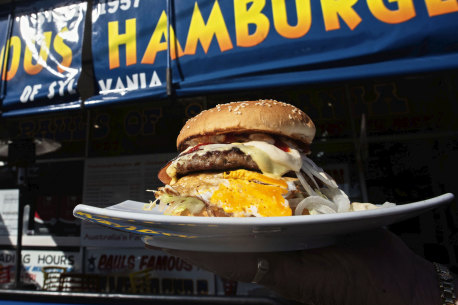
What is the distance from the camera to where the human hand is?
1298mm

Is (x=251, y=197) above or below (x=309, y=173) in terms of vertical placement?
below

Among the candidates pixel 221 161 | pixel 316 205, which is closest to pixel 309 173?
pixel 316 205

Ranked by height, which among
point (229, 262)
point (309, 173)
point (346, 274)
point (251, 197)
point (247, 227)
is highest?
point (309, 173)

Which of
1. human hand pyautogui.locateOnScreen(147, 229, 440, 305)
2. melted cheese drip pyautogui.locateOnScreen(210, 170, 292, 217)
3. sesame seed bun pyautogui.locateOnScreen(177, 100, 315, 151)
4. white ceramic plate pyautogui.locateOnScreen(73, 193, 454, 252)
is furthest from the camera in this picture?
sesame seed bun pyautogui.locateOnScreen(177, 100, 315, 151)

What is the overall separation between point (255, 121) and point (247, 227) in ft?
2.82

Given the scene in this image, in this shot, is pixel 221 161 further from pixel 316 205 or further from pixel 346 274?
pixel 346 274

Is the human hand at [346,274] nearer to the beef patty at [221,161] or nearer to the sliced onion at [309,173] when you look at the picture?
the sliced onion at [309,173]

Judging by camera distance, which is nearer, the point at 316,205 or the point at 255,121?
the point at 316,205

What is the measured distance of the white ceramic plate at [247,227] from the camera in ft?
2.96

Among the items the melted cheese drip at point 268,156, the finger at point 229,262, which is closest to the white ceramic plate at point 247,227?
the finger at point 229,262

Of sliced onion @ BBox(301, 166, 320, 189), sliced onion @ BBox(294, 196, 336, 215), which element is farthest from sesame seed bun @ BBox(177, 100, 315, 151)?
sliced onion @ BBox(294, 196, 336, 215)

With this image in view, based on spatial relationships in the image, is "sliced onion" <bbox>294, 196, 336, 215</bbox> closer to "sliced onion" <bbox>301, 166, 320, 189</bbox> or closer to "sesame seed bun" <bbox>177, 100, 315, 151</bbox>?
"sliced onion" <bbox>301, 166, 320, 189</bbox>

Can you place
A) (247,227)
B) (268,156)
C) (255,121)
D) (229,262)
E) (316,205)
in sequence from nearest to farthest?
(247,227) → (229,262) → (316,205) → (268,156) → (255,121)

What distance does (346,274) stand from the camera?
4.59 ft
